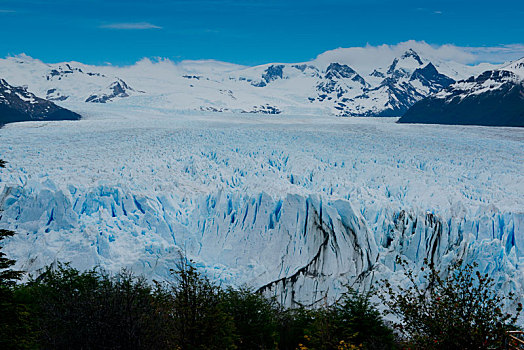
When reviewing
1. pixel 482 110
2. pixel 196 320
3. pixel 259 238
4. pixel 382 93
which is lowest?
pixel 259 238

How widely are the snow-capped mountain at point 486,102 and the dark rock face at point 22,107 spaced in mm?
49235

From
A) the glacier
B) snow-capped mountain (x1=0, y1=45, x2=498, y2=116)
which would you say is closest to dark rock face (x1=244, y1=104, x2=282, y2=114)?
snow-capped mountain (x1=0, y1=45, x2=498, y2=116)

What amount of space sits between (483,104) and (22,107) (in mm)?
56889

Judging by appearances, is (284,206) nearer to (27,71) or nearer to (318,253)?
(318,253)

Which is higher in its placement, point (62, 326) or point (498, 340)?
point (498, 340)

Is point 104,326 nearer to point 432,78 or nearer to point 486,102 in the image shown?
point 486,102

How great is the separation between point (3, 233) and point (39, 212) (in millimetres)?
9692

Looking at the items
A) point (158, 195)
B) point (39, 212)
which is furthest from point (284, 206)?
point (39, 212)

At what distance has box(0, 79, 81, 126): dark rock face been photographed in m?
50.4

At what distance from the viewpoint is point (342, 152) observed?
77.0 feet

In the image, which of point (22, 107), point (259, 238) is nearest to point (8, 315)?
point (259, 238)

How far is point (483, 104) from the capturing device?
206ft

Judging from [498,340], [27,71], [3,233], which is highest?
[27,71]

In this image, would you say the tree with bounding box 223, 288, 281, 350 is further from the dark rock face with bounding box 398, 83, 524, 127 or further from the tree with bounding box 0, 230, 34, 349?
the dark rock face with bounding box 398, 83, 524, 127
